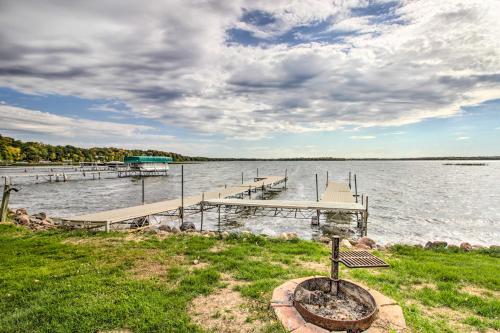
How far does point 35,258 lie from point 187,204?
1383cm

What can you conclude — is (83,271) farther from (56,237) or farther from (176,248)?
(56,237)

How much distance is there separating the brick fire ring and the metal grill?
2.00 ft

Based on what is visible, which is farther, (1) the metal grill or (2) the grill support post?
(1) the metal grill

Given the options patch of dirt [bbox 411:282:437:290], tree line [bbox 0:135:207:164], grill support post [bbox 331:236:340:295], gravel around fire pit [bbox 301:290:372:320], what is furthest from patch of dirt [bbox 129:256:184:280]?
tree line [bbox 0:135:207:164]

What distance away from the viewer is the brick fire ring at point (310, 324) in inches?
179

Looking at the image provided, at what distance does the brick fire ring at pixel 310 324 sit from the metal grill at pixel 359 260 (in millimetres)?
610

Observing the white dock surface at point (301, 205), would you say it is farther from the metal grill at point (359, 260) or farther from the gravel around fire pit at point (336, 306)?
the gravel around fire pit at point (336, 306)

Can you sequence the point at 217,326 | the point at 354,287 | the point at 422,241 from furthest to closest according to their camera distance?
the point at 422,241
the point at 354,287
the point at 217,326

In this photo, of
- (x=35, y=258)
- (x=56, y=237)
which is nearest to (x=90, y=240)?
(x=56, y=237)

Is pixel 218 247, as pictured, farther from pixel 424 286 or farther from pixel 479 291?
pixel 479 291

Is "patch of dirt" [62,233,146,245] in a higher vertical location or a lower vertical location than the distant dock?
higher

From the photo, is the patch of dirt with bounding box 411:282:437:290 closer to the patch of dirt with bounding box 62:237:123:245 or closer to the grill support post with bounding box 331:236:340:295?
the grill support post with bounding box 331:236:340:295

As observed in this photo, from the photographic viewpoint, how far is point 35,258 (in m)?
8.52

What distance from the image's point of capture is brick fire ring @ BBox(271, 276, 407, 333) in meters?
4.54
